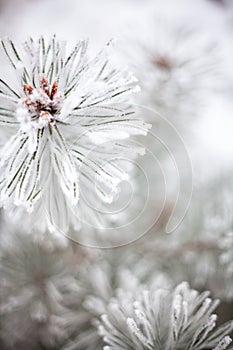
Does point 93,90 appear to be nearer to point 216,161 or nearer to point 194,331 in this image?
point 194,331

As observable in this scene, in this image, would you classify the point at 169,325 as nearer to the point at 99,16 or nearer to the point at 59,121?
the point at 59,121

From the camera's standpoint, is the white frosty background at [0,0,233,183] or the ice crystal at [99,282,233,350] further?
the white frosty background at [0,0,233,183]

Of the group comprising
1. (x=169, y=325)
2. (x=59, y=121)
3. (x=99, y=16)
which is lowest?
(x=169, y=325)

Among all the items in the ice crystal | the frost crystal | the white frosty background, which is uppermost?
the white frosty background

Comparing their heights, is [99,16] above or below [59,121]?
above

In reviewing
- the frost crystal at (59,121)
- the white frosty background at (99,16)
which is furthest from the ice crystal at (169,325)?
the white frosty background at (99,16)

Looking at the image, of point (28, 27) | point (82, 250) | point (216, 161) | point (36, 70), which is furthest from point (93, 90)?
point (28, 27)

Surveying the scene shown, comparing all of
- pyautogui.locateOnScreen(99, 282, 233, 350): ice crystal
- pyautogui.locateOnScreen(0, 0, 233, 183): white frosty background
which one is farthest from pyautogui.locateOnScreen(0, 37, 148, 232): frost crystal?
pyautogui.locateOnScreen(0, 0, 233, 183): white frosty background

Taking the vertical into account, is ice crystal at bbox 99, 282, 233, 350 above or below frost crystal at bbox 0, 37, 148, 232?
below

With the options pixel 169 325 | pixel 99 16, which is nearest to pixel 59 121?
pixel 169 325

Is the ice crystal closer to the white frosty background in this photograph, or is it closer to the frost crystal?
the frost crystal
